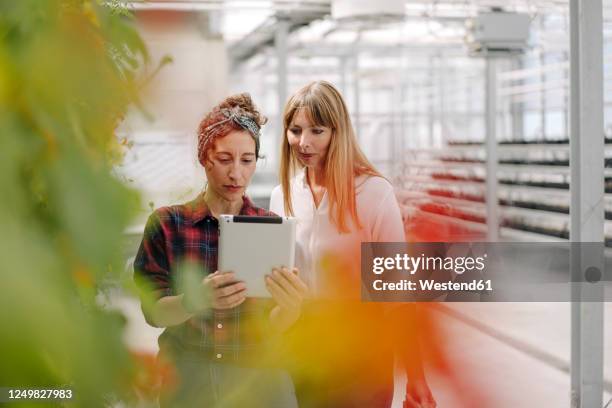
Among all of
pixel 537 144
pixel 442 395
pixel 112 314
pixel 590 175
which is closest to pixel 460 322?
pixel 442 395

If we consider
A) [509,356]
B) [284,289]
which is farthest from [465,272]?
[509,356]

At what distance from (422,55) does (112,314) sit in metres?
10.6

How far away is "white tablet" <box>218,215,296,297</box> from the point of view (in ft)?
5.10

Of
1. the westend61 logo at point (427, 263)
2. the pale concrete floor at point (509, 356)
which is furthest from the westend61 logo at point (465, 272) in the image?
the pale concrete floor at point (509, 356)

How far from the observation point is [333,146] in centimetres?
190

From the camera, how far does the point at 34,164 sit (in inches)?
7.5

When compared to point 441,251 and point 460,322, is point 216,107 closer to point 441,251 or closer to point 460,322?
point 441,251

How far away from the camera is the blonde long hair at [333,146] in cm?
189

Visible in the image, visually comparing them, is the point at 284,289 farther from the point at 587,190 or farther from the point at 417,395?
the point at 587,190

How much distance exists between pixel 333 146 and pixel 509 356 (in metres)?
1.31

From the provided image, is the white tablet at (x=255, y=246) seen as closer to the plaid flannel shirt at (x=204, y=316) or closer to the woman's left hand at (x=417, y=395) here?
the plaid flannel shirt at (x=204, y=316)

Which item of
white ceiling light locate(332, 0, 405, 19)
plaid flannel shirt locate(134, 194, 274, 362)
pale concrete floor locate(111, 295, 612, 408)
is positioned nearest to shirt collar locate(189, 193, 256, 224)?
plaid flannel shirt locate(134, 194, 274, 362)

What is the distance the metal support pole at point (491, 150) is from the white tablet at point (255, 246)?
565cm

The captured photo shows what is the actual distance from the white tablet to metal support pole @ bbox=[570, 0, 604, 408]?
3.45ft
